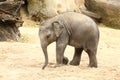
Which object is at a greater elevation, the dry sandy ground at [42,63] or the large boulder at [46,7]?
the dry sandy ground at [42,63]

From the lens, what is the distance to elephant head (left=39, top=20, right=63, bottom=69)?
982cm

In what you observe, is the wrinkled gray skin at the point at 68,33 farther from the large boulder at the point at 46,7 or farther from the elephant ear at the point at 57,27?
the large boulder at the point at 46,7

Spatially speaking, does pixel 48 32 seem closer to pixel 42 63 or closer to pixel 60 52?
pixel 60 52

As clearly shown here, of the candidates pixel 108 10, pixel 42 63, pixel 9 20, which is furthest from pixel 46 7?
pixel 42 63

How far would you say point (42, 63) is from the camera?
420 inches

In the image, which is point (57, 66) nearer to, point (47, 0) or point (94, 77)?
point (94, 77)

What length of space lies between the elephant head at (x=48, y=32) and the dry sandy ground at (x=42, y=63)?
19.2 inches

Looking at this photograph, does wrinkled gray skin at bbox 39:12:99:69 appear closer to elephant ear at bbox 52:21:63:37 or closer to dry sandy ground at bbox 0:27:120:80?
elephant ear at bbox 52:21:63:37

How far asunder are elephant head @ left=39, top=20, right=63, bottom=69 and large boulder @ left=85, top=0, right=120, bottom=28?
978cm

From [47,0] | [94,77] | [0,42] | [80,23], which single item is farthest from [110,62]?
[47,0]

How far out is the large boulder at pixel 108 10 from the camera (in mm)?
19438

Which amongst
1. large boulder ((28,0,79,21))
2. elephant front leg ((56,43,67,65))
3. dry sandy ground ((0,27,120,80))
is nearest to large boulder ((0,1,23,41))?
dry sandy ground ((0,27,120,80))

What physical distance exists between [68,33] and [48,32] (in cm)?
44

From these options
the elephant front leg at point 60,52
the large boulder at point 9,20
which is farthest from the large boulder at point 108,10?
the elephant front leg at point 60,52
